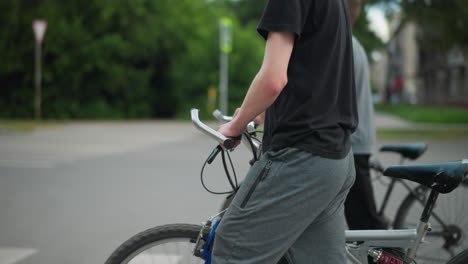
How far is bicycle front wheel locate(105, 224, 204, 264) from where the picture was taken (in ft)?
6.48

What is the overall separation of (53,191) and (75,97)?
17.3m

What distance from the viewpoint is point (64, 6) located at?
2238 centimetres

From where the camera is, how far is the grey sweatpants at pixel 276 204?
1695 mm

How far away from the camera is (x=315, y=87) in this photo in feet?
5.50

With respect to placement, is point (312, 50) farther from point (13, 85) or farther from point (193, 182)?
point (13, 85)

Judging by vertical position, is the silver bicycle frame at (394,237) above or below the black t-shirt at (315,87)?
below

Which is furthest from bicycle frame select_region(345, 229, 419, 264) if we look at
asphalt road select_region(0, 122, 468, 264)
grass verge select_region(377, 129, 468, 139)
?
grass verge select_region(377, 129, 468, 139)

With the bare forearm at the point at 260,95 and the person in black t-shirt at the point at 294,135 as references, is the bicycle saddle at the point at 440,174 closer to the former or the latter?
the person in black t-shirt at the point at 294,135

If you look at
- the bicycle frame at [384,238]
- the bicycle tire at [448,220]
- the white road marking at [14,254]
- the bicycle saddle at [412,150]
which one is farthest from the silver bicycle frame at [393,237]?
the white road marking at [14,254]

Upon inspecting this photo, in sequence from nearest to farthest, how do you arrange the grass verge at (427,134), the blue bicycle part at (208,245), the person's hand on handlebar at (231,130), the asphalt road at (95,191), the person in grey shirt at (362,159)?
the person's hand on handlebar at (231,130) → the blue bicycle part at (208,245) → the person in grey shirt at (362,159) → the asphalt road at (95,191) → the grass verge at (427,134)

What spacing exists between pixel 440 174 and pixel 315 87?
2.18 ft

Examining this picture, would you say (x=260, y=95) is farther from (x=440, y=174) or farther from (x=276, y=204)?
(x=440, y=174)

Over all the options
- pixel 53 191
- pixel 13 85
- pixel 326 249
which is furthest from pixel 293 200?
pixel 13 85

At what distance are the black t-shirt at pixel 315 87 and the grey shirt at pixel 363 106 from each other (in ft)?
4.56
